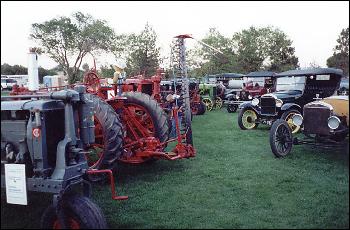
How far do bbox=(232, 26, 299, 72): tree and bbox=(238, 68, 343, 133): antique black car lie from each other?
105 feet

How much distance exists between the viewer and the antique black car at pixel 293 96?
10.6 metres

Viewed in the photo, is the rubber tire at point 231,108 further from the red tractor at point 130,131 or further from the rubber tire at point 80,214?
the rubber tire at point 80,214

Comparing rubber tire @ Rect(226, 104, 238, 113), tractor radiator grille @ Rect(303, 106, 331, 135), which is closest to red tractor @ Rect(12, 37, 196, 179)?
tractor radiator grille @ Rect(303, 106, 331, 135)

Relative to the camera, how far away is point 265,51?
145 ft

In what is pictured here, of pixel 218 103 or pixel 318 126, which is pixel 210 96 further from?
pixel 318 126

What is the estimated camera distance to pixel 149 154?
5688 mm

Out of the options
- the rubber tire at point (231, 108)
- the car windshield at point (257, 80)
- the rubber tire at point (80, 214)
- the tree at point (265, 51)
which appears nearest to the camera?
the rubber tire at point (80, 214)

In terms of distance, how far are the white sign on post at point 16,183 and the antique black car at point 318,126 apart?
16.1 feet

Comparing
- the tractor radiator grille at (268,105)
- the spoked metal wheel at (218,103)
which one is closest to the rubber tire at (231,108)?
the spoked metal wheel at (218,103)

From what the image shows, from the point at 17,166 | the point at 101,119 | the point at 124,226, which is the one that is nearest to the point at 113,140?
the point at 101,119

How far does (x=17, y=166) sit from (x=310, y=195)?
→ 3329 millimetres

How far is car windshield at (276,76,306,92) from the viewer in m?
11.2

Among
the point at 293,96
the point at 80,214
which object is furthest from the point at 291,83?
the point at 80,214

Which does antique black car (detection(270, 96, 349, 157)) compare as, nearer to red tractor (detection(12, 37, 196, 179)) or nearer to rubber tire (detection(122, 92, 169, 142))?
red tractor (detection(12, 37, 196, 179))
